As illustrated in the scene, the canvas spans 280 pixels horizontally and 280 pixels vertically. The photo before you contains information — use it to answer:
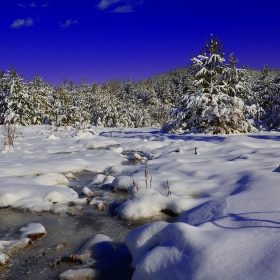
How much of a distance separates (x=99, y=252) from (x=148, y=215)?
1.10 metres

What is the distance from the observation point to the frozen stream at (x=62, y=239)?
2625 mm

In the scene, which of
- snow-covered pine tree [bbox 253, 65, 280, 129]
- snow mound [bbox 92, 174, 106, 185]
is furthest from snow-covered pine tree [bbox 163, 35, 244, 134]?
snow-covered pine tree [bbox 253, 65, 280, 129]

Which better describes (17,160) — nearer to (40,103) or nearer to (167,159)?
(167,159)

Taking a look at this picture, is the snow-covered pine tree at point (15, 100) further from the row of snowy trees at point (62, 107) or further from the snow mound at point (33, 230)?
the snow mound at point (33, 230)

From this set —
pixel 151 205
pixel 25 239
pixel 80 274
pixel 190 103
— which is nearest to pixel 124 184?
pixel 151 205

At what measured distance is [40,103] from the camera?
36.1 m

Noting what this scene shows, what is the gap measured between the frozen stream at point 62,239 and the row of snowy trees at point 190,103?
9.68m

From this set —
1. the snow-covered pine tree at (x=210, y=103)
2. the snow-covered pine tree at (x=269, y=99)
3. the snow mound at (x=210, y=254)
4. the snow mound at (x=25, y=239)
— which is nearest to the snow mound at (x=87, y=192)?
the snow mound at (x=25, y=239)

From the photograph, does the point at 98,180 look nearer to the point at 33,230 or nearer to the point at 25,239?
the point at 33,230

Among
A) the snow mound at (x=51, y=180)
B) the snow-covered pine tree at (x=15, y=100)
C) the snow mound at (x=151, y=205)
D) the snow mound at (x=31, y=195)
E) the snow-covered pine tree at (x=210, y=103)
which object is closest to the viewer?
the snow mound at (x=151, y=205)

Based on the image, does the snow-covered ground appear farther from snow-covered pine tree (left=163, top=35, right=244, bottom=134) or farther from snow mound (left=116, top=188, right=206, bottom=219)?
snow-covered pine tree (left=163, top=35, right=244, bottom=134)

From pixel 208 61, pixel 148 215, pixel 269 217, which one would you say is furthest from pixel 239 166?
pixel 208 61

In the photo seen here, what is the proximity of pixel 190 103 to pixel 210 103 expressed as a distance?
100cm

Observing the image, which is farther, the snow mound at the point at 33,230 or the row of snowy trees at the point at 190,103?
the row of snowy trees at the point at 190,103
